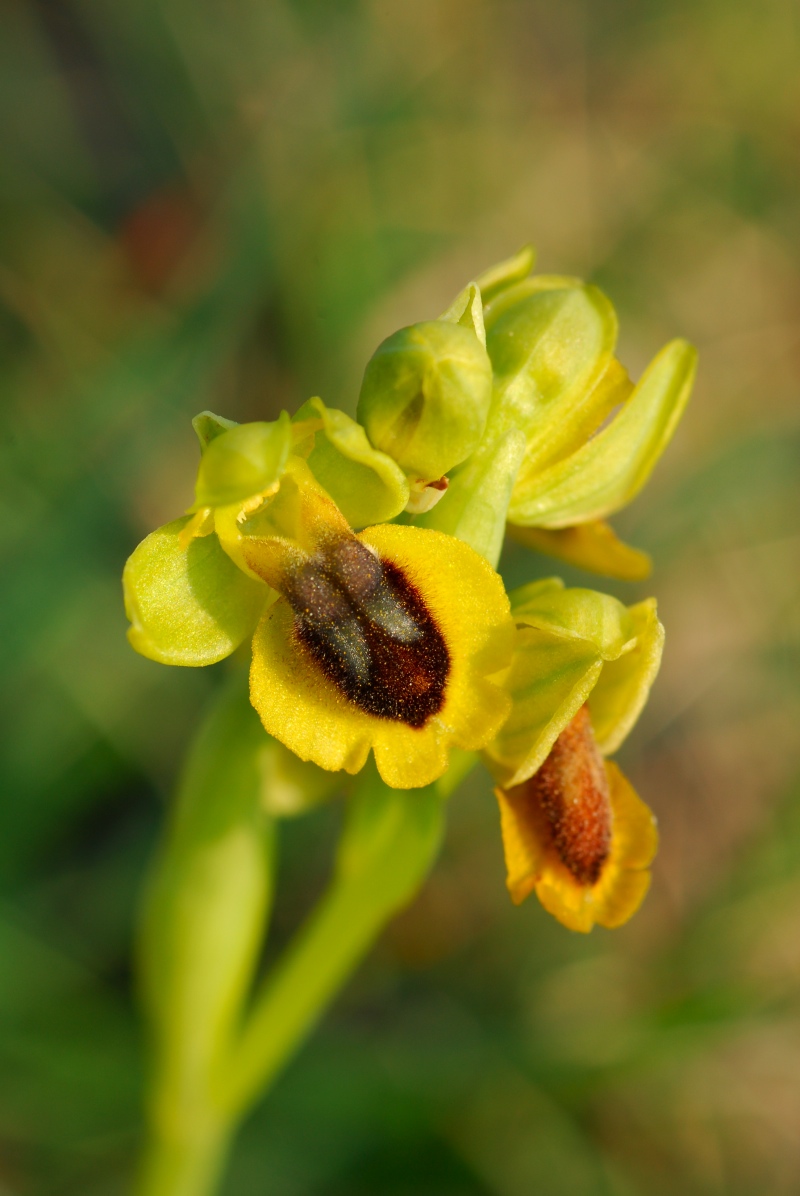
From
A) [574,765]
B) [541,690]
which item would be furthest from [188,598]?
[574,765]

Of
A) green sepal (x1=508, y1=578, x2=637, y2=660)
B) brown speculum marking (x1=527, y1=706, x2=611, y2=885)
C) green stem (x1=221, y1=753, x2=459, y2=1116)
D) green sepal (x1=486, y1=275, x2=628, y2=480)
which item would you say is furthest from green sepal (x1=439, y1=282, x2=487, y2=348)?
green stem (x1=221, y1=753, x2=459, y2=1116)

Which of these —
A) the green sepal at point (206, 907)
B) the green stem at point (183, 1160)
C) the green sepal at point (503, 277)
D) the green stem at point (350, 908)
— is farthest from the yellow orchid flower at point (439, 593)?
the green stem at point (183, 1160)

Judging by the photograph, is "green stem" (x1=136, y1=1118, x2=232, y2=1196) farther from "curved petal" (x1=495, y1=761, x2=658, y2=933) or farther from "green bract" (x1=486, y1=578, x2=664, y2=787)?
"green bract" (x1=486, y1=578, x2=664, y2=787)

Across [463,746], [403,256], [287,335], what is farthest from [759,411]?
[463,746]

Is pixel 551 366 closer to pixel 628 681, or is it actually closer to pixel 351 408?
pixel 628 681

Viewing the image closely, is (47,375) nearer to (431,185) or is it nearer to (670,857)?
(431,185)

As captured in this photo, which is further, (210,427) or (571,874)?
(571,874)

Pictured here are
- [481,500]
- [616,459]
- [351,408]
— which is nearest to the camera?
[481,500]

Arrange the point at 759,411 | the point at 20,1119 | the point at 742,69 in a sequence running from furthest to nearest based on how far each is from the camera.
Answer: the point at 742,69
the point at 759,411
the point at 20,1119

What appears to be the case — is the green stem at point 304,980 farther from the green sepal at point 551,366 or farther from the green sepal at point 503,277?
the green sepal at point 503,277
